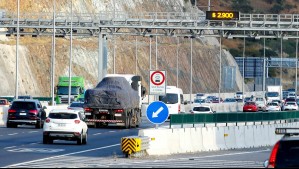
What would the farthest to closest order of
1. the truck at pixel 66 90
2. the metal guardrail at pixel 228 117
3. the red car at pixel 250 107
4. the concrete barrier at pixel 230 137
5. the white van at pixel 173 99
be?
1. the red car at pixel 250 107
2. the truck at pixel 66 90
3. the white van at pixel 173 99
4. the concrete barrier at pixel 230 137
5. the metal guardrail at pixel 228 117

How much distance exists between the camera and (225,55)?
532 ft

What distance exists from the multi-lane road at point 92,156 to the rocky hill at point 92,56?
65.2 m

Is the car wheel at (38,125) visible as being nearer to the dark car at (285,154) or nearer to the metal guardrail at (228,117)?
the metal guardrail at (228,117)

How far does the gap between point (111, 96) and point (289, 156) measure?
41.8m

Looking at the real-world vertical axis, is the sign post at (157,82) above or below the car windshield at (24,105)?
above

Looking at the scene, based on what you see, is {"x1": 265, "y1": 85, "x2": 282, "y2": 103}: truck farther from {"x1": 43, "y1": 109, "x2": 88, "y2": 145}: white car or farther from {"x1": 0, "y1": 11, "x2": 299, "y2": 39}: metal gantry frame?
{"x1": 43, "y1": 109, "x2": 88, "y2": 145}: white car

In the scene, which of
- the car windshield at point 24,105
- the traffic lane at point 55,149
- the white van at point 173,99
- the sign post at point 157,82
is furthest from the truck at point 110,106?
Answer: the sign post at point 157,82

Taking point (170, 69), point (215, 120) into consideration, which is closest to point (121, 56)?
point (170, 69)

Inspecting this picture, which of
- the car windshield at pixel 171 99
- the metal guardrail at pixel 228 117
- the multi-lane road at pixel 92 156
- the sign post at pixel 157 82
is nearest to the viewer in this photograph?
the multi-lane road at pixel 92 156

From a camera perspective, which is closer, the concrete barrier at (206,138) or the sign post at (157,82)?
the sign post at (157,82)

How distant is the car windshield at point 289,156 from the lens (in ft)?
60.9

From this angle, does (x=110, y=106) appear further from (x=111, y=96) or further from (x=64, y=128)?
(x=64, y=128)

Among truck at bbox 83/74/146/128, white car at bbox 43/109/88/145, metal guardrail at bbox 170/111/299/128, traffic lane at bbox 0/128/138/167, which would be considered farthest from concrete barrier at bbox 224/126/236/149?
truck at bbox 83/74/146/128

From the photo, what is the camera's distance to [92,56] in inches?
4877
